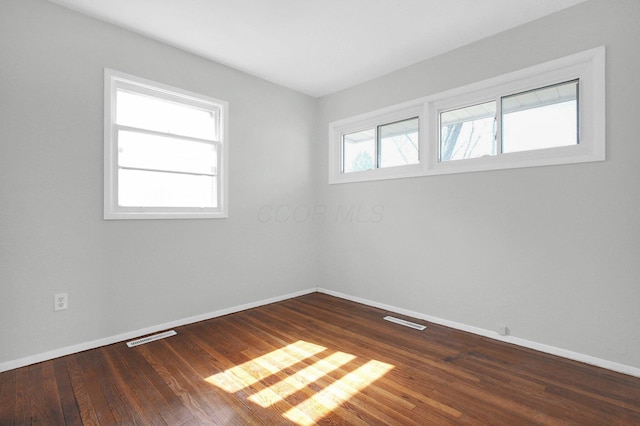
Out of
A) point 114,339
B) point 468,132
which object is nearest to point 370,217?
point 468,132

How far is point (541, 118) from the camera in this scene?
2596 mm

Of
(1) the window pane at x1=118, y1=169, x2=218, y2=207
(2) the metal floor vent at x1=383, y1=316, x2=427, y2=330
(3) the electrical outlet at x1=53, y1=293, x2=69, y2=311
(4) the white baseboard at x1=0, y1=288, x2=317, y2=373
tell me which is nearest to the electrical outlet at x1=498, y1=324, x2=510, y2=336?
(2) the metal floor vent at x1=383, y1=316, x2=427, y2=330

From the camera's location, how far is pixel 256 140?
3691 millimetres

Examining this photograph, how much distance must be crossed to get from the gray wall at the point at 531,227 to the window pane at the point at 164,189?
190cm

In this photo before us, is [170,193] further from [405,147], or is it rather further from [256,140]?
[405,147]

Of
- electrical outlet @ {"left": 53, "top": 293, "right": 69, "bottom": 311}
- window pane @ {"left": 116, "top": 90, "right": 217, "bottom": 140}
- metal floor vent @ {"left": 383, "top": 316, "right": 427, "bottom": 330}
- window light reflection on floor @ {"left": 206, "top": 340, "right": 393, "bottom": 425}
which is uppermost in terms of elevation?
window pane @ {"left": 116, "top": 90, "right": 217, "bottom": 140}

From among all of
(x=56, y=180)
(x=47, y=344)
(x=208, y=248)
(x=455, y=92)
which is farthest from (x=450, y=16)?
(x=47, y=344)

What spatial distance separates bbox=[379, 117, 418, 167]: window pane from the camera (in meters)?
3.46

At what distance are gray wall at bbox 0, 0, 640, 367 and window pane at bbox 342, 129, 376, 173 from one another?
373 millimetres

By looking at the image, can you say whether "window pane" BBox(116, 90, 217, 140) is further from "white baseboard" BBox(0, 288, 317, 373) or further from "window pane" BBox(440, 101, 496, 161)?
"window pane" BBox(440, 101, 496, 161)

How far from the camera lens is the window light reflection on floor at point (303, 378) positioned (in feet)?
5.92

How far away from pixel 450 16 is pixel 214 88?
233cm

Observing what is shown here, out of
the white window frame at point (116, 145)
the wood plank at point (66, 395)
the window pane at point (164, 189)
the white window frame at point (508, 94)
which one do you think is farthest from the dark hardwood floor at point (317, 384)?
the white window frame at point (508, 94)

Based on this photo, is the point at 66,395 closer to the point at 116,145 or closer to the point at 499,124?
the point at 116,145
